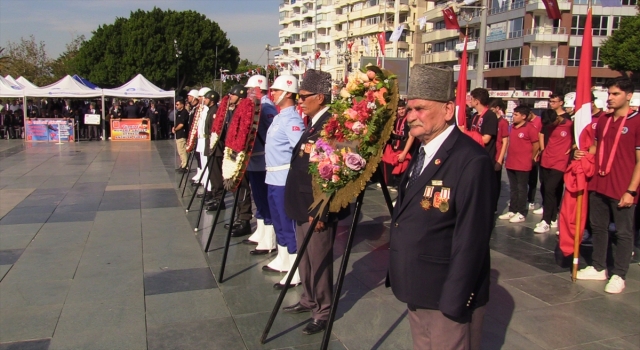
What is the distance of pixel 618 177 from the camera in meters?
5.14

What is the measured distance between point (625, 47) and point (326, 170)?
41.3m

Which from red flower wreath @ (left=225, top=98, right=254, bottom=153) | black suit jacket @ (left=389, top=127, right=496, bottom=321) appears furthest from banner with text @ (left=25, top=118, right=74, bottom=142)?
black suit jacket @ (left=389, top=127, right=496, bottom=321)

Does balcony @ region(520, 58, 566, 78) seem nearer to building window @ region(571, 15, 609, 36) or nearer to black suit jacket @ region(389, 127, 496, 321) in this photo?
building window @ region(571, 15, 609, 36)

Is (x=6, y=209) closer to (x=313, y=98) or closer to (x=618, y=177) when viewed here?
(x=313, y=98)

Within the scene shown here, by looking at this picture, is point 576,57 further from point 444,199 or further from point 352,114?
point 444,199

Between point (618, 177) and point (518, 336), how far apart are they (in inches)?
82.0

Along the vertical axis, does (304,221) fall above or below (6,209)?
above

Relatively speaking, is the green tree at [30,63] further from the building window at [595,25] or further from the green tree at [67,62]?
the building window at [595,25]

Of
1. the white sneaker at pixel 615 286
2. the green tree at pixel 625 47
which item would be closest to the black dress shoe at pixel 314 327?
the white sneaker at pixel 615 286

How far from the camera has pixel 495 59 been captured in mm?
53656

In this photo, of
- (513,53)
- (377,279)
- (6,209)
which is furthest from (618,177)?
(513,53)

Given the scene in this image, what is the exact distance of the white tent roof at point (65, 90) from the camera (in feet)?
73.3

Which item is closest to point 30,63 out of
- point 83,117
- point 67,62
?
point 67,62

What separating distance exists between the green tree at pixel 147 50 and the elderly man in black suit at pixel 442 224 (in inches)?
2055
